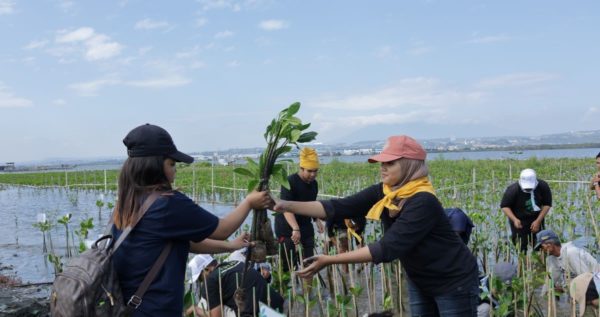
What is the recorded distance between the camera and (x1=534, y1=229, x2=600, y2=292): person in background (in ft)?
16.8

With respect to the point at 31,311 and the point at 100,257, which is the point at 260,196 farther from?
the point at 31,311

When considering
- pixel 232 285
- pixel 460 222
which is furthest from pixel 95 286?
pixel 460 222

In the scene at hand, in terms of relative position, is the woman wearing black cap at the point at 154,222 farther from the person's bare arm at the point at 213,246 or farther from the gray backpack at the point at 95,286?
the person's bare arm at the point at 213,246

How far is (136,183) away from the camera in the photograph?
2.15 meters

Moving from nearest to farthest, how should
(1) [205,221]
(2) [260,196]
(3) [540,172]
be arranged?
(1) [205,221], (2) [260,196], (3) [540,172]

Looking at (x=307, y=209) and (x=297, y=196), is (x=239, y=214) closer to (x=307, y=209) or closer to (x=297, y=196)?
(x=307, y=209)

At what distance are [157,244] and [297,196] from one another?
326 cm

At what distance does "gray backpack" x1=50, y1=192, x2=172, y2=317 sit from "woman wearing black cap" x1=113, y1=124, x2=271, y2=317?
0.03 m

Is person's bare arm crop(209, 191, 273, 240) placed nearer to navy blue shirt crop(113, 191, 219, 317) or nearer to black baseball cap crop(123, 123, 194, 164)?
navy blue shirt crop(113, 191, 219, 317)

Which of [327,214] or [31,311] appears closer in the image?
[327,214]

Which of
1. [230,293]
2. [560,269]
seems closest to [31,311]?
[230,293]

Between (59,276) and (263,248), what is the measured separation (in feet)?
2.91

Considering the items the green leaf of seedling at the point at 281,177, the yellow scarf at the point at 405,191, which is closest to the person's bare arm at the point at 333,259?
the yellow scarf at the point at 405,191

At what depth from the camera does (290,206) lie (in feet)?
9.50
